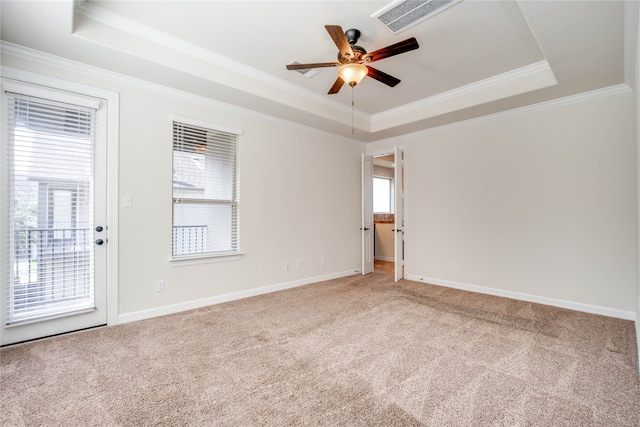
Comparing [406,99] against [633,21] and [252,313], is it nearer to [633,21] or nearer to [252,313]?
[633,21]

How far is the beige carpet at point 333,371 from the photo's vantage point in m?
1.69

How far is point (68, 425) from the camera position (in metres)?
1.61

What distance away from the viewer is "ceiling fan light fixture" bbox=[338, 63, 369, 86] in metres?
2.55

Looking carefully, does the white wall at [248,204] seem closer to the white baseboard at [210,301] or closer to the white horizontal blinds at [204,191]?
the white baseboard at [210,301]

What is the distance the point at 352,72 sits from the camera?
2.58 metres

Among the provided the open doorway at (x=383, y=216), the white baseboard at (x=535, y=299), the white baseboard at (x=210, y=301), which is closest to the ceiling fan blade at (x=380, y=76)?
the white baseboard at (x=210, y=301)

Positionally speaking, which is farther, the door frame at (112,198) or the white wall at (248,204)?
the white wall at (248,204)

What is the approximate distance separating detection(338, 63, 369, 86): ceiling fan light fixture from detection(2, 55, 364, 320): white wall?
6.02 feet

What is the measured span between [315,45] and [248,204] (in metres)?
2.13

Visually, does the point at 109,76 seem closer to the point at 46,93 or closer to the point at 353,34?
the point at 46,93

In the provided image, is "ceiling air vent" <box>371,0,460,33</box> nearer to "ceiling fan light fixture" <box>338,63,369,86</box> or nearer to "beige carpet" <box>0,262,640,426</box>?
"ceiling fan light fixture" <box>338,63,369,86</box>

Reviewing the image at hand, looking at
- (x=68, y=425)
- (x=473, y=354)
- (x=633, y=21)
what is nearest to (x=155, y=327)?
(x=68, y=425)

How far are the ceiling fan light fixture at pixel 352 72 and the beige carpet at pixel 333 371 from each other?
238 cm

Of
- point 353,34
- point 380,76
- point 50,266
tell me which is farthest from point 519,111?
point 50,266
